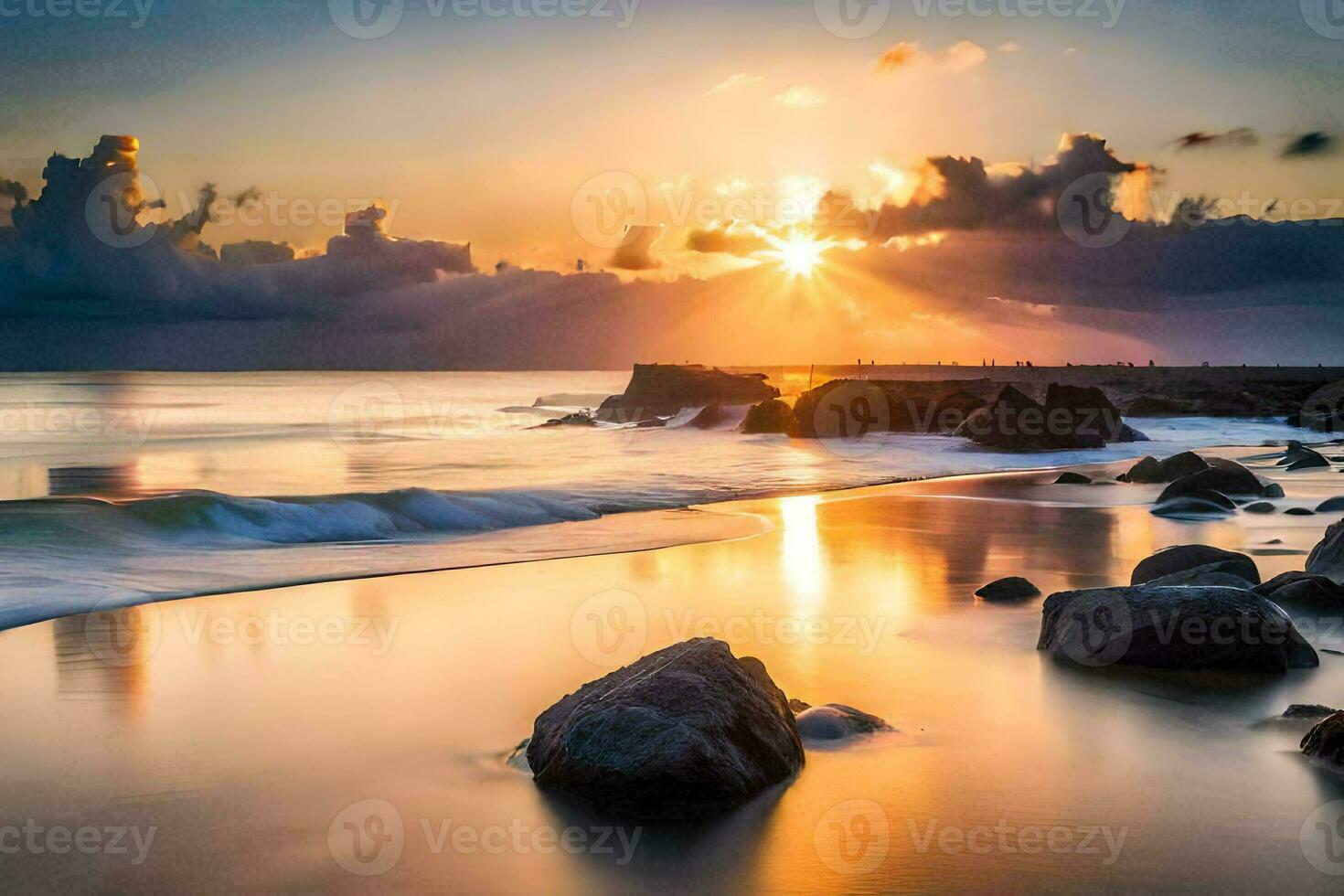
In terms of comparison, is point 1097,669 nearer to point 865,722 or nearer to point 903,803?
point 865,722

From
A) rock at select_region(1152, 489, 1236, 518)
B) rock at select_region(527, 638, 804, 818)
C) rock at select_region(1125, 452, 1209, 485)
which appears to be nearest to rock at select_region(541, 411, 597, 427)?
rock at select_region(1125, 452, 1209, 485)

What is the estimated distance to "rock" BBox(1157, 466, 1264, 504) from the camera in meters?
16.9

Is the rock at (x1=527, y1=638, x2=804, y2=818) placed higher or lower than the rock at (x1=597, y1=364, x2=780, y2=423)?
lower

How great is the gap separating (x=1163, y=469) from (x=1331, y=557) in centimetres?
1248

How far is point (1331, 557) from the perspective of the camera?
9.82 meters

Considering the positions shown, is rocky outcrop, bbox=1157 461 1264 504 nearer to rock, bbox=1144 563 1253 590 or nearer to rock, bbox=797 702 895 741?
rock, bbox=1144 563 1253 590

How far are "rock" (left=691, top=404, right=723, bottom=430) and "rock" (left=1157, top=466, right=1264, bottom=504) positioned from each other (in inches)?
1237

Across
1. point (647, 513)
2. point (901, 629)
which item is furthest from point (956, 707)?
point (647, 513)

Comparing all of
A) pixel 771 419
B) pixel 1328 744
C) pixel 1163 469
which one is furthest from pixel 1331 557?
pixel 771 419

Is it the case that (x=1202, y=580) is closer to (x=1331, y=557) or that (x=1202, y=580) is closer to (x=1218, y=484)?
(x=1331, y=557)

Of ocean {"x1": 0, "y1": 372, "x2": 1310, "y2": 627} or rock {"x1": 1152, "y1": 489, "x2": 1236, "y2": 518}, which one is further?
Answer: rock {"x1": 1152, "y1": 489, "x2": 1236, "y2": 518}

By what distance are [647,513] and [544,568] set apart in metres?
5.96

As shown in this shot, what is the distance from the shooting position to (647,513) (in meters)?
17.7

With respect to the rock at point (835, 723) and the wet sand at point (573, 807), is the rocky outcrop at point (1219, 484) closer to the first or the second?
the wet sand at point (573, 807)
